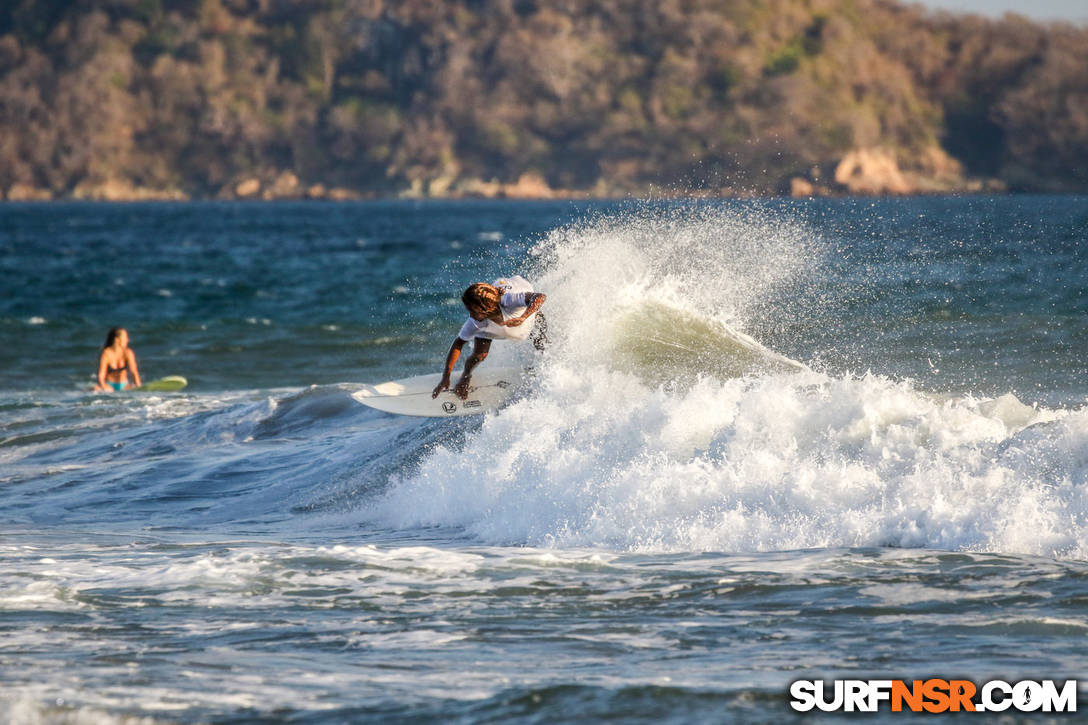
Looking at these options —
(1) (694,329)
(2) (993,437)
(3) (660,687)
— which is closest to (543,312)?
(1) (694,329)

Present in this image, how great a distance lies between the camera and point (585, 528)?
349 inches

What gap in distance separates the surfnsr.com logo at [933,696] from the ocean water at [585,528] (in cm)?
10

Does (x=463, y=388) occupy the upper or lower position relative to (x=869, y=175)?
lower

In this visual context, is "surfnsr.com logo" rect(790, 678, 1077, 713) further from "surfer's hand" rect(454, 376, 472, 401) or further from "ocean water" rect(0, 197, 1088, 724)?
"surfer's hand" rect(454, 376, 472, 401)

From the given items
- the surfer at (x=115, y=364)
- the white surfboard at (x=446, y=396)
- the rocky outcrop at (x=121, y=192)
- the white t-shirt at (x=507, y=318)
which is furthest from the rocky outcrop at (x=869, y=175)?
the white t-shirt at (x=507, y=318)

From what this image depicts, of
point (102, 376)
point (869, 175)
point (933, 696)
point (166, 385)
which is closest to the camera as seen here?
point (933, 696)

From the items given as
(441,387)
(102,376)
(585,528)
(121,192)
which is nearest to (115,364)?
(102,376)

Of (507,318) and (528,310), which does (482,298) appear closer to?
(507,318)

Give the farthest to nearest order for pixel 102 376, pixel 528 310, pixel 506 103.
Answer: pixel 506 103
pixel 102 376
pixel 528 310

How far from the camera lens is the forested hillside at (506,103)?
148250 mm

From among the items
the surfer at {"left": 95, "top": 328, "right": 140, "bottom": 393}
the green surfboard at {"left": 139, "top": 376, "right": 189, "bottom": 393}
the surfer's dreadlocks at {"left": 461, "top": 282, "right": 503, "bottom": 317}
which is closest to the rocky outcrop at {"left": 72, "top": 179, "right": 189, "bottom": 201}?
the green surfboard at {"left": 139, "top": 376, "right": 189, "bottom": 393}

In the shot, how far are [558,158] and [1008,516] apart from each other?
538ft

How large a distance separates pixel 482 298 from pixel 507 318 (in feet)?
1.11

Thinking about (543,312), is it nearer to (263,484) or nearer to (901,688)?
(263,484)
